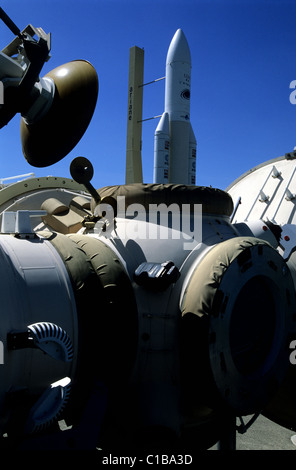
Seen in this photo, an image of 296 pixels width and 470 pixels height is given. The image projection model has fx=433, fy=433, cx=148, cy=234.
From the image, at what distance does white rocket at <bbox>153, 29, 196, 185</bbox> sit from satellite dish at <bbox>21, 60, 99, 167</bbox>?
15926mm

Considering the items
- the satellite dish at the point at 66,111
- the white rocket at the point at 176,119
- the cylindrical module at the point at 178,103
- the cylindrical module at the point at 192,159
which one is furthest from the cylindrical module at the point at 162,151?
the satellite dish at the point at 66,111

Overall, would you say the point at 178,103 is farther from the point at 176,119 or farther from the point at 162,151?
the point at 162,151

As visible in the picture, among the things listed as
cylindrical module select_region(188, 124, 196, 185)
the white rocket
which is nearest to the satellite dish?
the white rocket

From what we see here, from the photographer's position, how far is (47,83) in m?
3.15

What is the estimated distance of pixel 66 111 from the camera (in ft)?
10.6

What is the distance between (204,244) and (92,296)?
3.89ft

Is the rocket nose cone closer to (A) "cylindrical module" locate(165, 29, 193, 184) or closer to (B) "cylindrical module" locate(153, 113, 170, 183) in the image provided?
(A) "cylindrical module" locate(165, 29, 193, 184)

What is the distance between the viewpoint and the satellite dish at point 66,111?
10.5ft

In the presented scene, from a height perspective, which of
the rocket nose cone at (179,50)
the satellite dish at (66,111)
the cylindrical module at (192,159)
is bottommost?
the satellite dish at (66,111)

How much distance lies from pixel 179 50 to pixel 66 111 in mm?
18131

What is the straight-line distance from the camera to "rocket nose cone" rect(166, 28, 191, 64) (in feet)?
64.3

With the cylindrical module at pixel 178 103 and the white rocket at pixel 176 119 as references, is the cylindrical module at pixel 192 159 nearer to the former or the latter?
the white rocket at pixel 176 119

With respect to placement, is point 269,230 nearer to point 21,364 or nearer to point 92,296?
point 92,296

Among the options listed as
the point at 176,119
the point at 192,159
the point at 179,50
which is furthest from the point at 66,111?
the point at 179,50
